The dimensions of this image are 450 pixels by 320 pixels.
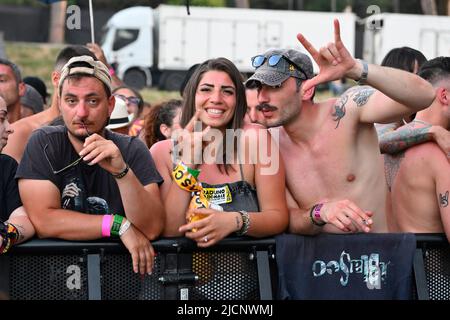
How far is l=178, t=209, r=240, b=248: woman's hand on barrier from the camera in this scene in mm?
3955

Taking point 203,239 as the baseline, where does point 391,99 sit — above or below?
above

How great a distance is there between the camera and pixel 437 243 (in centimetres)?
425

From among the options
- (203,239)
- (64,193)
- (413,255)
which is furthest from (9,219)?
(413,255)

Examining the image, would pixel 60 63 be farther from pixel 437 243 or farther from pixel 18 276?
pixel 437 243

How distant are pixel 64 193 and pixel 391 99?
177 centimetres

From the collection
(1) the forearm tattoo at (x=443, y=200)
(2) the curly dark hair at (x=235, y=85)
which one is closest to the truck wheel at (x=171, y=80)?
(2) the curly dark hair at (x=235, y=85)

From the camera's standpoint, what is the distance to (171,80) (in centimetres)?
2877

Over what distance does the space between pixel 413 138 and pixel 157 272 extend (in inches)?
70.9

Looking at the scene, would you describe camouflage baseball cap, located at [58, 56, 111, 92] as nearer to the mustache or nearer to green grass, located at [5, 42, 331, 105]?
the mustache

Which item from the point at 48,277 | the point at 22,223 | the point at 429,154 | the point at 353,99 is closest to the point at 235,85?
the point at 353,99

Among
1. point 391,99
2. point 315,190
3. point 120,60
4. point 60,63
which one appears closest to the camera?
point 391,99

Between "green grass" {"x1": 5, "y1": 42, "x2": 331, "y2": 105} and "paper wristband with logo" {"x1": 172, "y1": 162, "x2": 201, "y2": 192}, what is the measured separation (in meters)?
21.5

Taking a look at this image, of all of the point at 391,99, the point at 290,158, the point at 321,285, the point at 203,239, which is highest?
the point at 391,99

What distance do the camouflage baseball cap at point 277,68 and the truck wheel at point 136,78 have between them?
23.5 m
